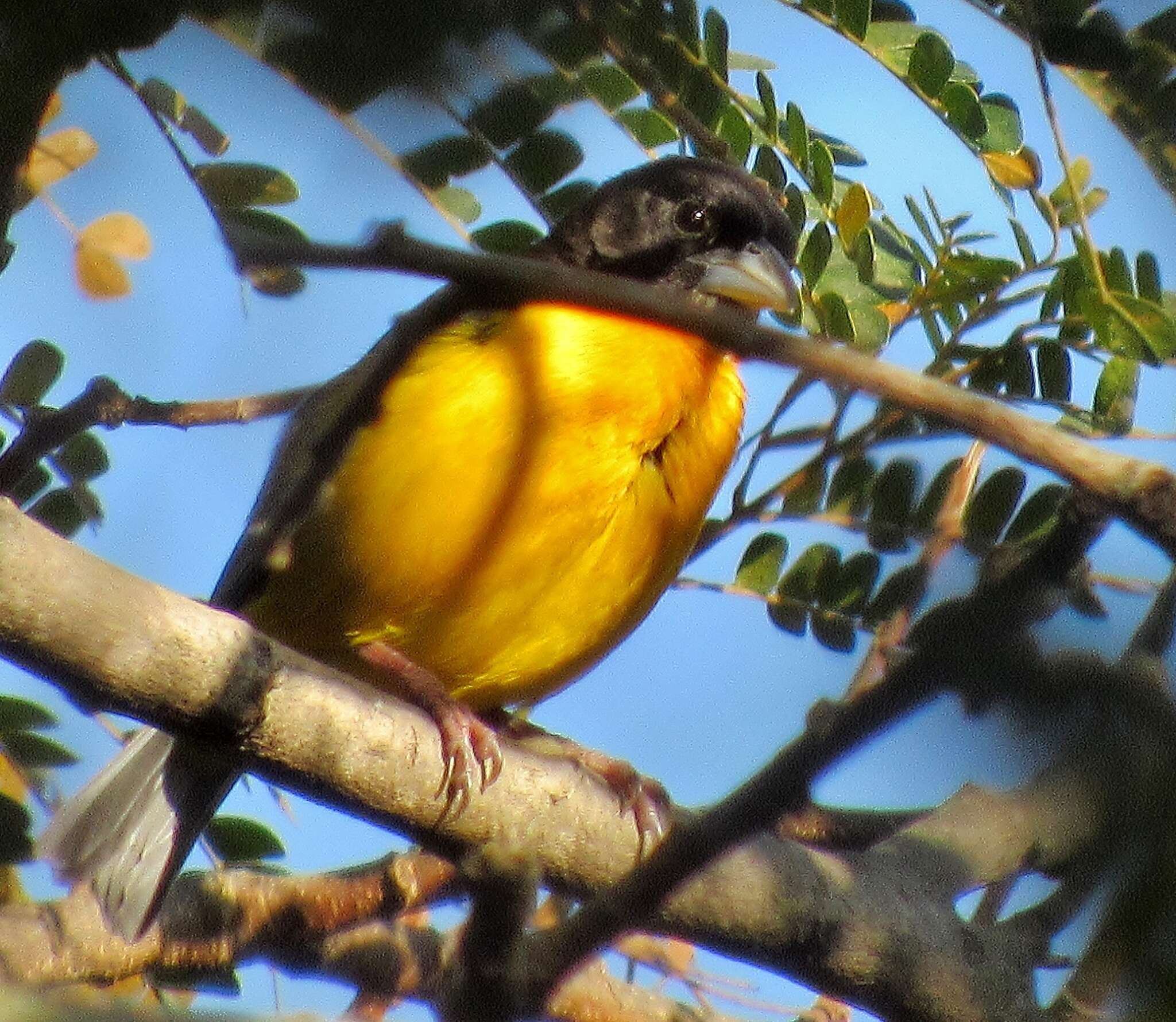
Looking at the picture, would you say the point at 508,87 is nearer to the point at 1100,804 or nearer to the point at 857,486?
the point at 1100,804

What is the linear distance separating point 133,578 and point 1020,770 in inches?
64.8

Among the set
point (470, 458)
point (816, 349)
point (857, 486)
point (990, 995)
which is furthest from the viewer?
point (470, 458)

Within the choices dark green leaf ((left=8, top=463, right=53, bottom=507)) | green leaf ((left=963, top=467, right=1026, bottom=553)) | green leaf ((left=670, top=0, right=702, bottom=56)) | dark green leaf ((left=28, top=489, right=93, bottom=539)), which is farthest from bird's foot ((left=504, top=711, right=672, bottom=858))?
dark green leaf ((left=8, top=463, right=53, bottom=507))

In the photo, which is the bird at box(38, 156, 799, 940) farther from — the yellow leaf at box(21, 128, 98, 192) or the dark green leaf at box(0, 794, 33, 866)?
the yellow leaf at box(21, 128, 98, 192)

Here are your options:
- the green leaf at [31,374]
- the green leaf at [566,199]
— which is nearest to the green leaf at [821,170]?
the green leaf at [566,199]

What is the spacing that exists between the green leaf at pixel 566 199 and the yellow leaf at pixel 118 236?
88 cm

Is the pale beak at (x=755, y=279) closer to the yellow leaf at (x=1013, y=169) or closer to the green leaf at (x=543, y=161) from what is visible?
the green leaf at (x=543, y=161)

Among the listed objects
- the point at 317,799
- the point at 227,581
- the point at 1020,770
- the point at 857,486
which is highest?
the point at 1020,770

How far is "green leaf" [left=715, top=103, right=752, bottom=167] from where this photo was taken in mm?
3025

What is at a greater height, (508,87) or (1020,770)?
(508,87)

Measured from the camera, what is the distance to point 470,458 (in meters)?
3.35

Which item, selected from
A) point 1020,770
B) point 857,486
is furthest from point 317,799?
point 1020,770

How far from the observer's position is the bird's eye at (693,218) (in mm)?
4008

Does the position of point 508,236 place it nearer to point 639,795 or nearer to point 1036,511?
point 639,795
